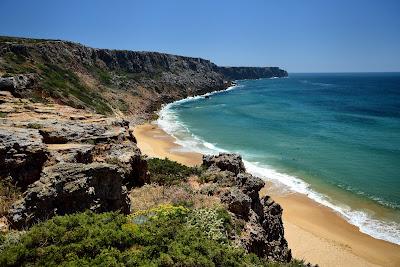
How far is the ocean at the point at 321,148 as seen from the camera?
1159 inches

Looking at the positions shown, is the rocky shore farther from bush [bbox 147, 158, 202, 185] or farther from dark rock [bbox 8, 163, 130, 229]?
bush [bbox 147, 158, 202, 185]

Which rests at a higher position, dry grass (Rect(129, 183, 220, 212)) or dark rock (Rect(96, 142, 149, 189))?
dark rock (Rect(96, 142, 149, 189))

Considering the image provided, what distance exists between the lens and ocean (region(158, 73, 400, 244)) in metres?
29.4

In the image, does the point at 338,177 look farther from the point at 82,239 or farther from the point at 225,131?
the point at 82,239

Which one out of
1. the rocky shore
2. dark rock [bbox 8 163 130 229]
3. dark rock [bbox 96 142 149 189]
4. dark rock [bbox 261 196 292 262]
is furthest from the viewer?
dark rock [bbox 96 142 149 189]

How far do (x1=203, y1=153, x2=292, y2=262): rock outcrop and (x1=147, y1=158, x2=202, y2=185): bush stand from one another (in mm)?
1300

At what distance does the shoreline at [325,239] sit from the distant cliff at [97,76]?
21.4m

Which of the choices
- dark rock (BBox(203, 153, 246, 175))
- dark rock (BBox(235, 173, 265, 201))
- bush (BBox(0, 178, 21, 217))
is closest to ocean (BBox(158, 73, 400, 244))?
dark rock (BBox(203, 153, 246, 175))

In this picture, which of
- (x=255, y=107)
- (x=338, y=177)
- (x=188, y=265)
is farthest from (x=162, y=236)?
(x=255, y=107)

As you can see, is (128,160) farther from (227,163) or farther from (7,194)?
(7,194)

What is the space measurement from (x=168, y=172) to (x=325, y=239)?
1133 centimetres

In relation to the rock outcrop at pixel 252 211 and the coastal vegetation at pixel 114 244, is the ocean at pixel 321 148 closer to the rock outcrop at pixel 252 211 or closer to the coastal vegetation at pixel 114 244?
the rock outcrop at pixel 252 211

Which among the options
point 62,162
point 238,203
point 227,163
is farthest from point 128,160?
point 238,203

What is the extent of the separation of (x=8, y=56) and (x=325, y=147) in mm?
48370
